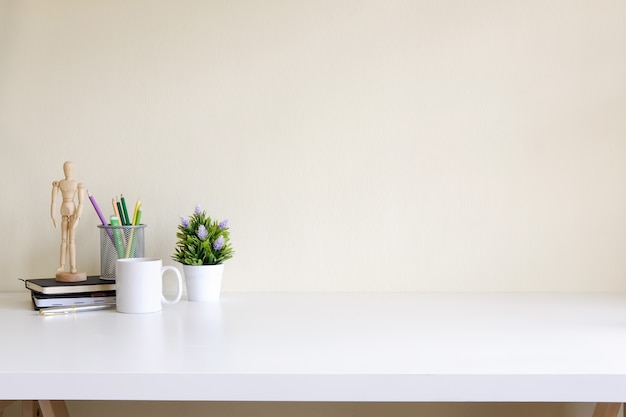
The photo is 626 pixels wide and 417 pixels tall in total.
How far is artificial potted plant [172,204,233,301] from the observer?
1.40 metres

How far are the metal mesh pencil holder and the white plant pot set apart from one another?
11 centimetres

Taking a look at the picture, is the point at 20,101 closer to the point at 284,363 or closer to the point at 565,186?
the point at 284,363

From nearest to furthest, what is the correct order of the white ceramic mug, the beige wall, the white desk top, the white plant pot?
the white desk top, the white ceramic mug, the white plant pot, the beige wall

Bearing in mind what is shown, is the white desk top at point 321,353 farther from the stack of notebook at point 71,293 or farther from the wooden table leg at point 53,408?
the wooden table leg at point 53,408

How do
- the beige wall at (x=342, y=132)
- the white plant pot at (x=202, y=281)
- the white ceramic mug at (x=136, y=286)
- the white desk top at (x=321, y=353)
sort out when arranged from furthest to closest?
the beige wall at (x=342, y=132) → the white plant pot at (x=202, y=281) → the white ceramic mug at (x=136, y=286) → the white desk top at (x=321, y=353)

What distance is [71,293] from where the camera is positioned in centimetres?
130

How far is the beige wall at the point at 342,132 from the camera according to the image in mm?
1501

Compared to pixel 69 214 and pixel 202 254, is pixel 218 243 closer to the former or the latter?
pixel 202 254

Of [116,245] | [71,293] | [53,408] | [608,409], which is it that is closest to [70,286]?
[71,293]

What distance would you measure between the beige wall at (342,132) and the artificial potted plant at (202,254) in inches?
4.3

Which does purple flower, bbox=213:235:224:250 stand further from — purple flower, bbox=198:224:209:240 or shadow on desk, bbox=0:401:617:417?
shadow on desk, bbox=0:401:617:417

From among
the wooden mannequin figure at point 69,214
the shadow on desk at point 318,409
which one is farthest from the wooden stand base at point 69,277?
the shadow on desk at point 318,409

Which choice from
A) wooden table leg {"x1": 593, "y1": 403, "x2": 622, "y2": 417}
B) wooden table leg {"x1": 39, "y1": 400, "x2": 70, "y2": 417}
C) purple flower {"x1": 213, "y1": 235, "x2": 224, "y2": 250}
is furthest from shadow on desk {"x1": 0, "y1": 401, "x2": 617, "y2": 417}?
purple flower {"x1": 213, "y1": 235, "x2": 224, "y2": 250}

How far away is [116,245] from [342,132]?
20.2 inches
